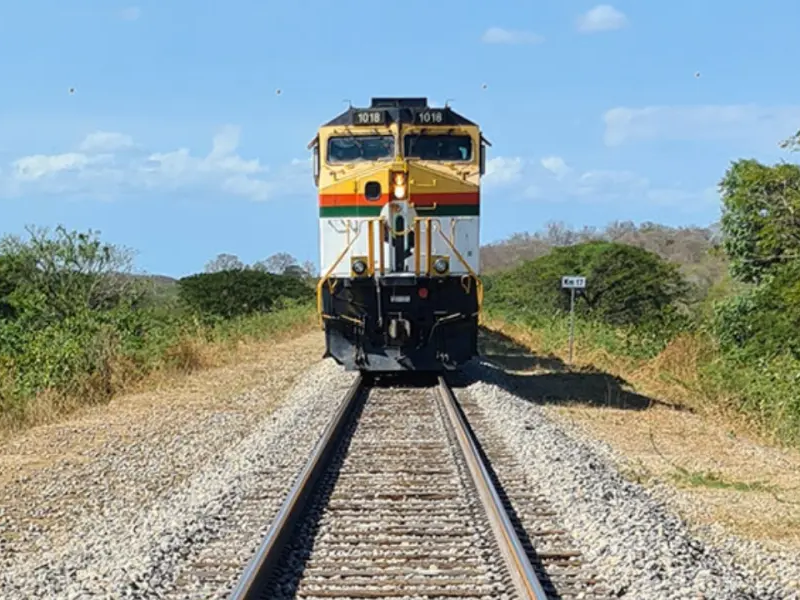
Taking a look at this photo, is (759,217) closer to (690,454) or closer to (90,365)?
(690,454)

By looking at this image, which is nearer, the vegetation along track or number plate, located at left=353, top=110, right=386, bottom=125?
the vegetation along track

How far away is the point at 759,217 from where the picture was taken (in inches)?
974

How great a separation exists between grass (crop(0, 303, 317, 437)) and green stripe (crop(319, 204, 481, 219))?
15.0 ft

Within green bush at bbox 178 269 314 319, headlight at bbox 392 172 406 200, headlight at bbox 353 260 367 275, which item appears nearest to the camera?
headlight at bbox 353 260 367 275

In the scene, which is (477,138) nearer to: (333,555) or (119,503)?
(119,503)

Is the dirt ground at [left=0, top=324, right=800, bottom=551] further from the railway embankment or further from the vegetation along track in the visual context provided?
the vegetation along track

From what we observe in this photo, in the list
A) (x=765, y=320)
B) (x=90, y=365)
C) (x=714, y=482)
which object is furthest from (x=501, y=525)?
(x=765, y=320)

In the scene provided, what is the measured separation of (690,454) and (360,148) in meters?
7.15

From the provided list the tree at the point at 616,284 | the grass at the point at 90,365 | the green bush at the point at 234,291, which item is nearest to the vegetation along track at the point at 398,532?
the grass at the point at 90,365

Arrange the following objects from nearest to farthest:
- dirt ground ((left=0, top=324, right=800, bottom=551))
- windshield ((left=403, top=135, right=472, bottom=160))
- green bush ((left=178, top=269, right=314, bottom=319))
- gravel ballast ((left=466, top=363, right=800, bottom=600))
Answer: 1. gravel ballast ((left=466, top=363, right=800, bottom=600))
2. dirt ground ((left=0, top=324, right=800, bottom=551))
3. windshield ((left=403, top=135, right=472, bottom=160))
4. green bush ((left=178, top=269, right=314, bottom=319))

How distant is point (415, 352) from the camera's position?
587 inches

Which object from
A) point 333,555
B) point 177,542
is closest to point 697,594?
point 333,555

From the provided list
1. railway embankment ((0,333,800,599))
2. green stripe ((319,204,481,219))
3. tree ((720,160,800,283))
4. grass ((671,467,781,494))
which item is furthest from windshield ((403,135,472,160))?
tree ((720,160,800,283))

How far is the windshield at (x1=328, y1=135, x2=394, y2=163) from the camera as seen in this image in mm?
15219
